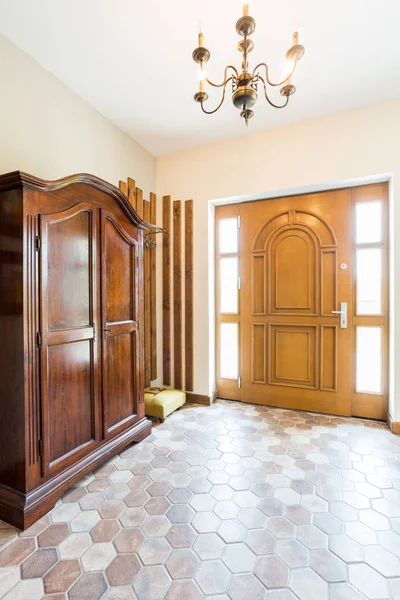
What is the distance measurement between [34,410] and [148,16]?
258cm

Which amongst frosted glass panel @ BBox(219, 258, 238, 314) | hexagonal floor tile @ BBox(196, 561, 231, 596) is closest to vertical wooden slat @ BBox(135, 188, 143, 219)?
frosted glass panel @ BBox(219, 258, 238, 314)

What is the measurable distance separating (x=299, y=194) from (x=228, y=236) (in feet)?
3.01

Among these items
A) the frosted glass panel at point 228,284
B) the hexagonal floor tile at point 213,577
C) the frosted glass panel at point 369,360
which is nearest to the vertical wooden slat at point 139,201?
the frosted glass panel at point 228,284

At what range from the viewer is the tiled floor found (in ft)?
4.32

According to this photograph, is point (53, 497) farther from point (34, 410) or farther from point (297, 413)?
point (297, 413)

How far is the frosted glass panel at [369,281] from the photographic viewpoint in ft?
9.78

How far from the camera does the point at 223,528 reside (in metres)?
1.63

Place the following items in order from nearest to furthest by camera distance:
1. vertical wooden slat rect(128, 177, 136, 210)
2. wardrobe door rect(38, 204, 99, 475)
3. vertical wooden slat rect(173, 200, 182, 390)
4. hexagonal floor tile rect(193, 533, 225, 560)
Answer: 1. hexagonal floor tile rect(193, 533, 225, 560)
2. wardrobe door rect(38, 204, 99, 475)
3. vertical wooden slat rect(128, 177, 136, 210)
4. vertical wooden slat rect(173, 200, 182, 390)

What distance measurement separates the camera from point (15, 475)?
171 centimetres

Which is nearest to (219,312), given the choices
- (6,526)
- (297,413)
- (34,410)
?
(297,413)

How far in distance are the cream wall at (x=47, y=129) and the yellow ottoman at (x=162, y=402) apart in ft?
7.63

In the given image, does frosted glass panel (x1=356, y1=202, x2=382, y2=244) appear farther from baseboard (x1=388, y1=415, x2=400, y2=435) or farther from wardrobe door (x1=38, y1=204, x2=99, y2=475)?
wardrobe door (x1=38, y1=204, x2=99, y2=475)

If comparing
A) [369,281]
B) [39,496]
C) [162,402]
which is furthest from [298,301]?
[39,496]

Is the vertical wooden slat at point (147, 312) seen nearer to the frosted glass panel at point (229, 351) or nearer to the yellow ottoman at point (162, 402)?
the yellow ottoman at point (162, 402)
